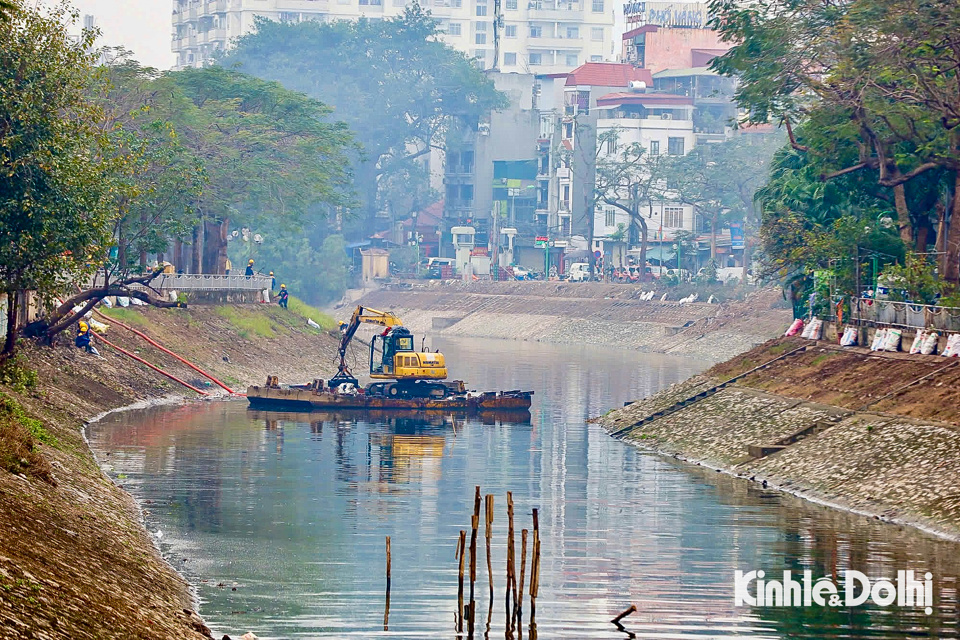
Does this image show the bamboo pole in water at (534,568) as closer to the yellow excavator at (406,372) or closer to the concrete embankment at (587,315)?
the yellow excavator at (406,372)

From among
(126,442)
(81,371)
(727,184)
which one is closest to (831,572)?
(126,442)

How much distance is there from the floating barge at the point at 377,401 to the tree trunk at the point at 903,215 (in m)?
16.6

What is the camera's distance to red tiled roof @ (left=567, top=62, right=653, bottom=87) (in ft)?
536

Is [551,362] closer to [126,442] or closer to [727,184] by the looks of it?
[727,184]

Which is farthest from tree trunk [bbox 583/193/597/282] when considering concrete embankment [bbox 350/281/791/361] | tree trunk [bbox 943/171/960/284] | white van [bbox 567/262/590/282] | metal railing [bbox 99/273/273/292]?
tree trunk [bbox 943/171/960/284]

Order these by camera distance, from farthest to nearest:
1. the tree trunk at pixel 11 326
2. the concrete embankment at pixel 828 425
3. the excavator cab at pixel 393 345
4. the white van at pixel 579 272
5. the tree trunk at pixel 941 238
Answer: the white van at pixel 579 272 < the excavator cab at pixel 393 345 < the tree trunk at pixel 941 238 < the tree trunk at pixel 11 326 < the concrete embankment at pixel 828 425

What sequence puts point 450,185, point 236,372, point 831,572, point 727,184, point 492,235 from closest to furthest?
1. point 831,572
2. point 236,372
3. point 727,184
4. point 492,235
5. point 450,185

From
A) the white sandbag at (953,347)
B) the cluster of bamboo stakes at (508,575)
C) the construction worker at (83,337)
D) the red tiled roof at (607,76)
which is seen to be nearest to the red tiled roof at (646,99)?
the red tiled roof at (607,76)

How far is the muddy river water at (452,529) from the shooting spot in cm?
2798

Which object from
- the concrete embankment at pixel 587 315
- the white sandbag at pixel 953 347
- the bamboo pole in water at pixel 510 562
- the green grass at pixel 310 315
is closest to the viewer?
the bamboo pole in water at pixel 510 562

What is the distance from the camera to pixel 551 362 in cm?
10438

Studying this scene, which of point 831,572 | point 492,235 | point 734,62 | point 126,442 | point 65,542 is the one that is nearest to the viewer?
point 65,542

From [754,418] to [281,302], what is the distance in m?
50.9

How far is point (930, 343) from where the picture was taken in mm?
50875
